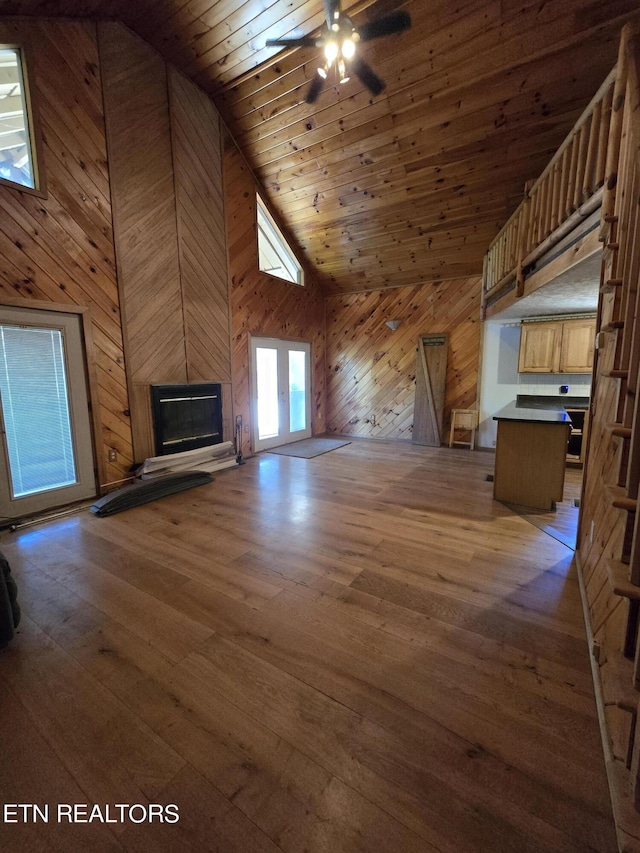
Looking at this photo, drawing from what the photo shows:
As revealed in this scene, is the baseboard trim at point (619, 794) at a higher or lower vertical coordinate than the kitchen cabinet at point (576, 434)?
lower

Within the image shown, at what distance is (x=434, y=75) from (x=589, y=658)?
5.08 m

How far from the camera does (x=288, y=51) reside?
3.83 metres

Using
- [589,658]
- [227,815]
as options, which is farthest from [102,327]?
[589,658]

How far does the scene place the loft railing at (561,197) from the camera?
2400 millimetres

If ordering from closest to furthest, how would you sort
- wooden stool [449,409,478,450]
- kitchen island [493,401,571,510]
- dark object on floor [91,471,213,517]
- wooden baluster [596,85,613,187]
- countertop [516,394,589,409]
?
wooden baluster [596,85,613,187], kitchen island [493,401,571,510], dark object on floor [91,471,213,517], countertop [516,394,589,409], wooden stool [449,409,478,450]

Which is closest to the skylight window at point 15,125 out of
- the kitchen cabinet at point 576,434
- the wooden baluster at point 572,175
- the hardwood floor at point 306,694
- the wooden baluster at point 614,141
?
the hardwood floor at point 306,694

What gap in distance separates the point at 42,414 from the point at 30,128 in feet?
8.65

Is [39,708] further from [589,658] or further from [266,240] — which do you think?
[266,240]

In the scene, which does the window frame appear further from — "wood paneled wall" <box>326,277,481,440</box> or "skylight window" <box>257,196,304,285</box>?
"wood paneled wall" <box>326,277,481,440</box>

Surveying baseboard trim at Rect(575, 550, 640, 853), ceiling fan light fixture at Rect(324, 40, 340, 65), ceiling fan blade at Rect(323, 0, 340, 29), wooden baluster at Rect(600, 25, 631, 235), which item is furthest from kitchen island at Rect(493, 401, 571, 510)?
ceiling fan blade at Rect(323, 0, 340, 29)

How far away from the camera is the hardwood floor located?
3.57ft

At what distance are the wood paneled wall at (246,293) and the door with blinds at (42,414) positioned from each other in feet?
7.08

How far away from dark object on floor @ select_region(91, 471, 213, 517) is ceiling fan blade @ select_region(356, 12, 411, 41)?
4296 millimetres

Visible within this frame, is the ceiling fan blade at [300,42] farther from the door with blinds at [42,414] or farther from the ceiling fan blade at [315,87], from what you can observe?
the door with blinds at [42,414]
